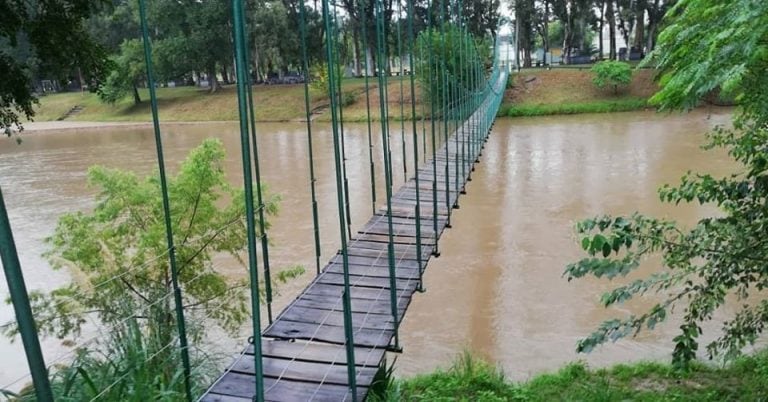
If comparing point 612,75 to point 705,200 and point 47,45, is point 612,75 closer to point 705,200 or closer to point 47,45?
point 705,200

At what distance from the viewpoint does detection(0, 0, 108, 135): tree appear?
2785 mm

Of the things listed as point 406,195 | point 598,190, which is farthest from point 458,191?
point 598,190

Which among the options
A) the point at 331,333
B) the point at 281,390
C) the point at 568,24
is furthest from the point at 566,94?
the point at 281,390

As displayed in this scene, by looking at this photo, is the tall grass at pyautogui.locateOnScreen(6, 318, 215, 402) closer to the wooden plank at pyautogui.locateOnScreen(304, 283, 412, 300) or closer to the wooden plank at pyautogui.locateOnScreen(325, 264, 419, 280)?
the wooden plank at pyautogui.locateOnScreen(304, 283, 412, 300)

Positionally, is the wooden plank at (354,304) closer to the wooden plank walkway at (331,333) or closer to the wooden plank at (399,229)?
the wooden plank walkway at (331,333)

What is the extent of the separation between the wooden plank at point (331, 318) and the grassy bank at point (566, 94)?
13.9m

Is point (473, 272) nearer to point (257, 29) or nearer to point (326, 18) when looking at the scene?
point (326, 18)

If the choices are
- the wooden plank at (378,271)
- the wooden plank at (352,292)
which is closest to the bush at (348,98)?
the wooden plank at (378,271)

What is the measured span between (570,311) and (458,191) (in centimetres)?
124

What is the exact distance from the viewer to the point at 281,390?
157cm

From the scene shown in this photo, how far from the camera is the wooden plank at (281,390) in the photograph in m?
1.52

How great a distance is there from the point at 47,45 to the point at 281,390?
2.24 metres

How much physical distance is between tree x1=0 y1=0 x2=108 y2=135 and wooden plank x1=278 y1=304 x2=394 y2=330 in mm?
1694

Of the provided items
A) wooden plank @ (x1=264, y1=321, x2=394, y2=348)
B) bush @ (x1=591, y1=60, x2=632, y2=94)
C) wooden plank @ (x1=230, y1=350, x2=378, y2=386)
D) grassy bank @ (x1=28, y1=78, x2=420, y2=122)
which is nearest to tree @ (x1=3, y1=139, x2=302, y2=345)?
wooden plank @ (x1=264, y1=321, x2=394, y2=348)
